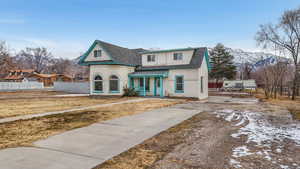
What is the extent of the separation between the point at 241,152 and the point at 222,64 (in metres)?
45.7

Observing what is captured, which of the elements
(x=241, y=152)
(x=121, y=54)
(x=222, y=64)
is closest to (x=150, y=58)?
(x=121, y=54)

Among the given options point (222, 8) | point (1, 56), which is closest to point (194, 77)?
point (222, 8)

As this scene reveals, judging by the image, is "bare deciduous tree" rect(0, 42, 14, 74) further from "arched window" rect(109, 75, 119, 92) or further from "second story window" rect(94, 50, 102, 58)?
"arched window" rect(109, 75, 119, 92)

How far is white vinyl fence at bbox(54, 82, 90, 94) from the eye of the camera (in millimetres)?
29297

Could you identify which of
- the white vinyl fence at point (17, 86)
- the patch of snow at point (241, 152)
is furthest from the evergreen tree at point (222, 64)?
the white vinyl fence at point (17, 86)

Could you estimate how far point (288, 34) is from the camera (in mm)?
22094

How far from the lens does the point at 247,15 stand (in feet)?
66.5

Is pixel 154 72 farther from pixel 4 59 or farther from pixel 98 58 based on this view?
pixel 4 59

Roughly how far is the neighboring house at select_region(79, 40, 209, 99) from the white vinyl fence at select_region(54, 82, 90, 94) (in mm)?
9982

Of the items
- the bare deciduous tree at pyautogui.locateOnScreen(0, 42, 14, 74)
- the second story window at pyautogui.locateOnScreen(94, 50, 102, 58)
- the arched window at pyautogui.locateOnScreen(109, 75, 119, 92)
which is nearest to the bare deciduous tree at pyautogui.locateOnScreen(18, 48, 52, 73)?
the bare deciduous tree at pyautogui.locateOnScreen(0, 42, 14, 74)

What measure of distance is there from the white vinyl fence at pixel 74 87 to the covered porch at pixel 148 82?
12.2m

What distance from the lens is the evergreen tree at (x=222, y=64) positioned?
45.0 metres

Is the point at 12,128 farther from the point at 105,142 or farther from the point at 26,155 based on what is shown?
the point at 105,142

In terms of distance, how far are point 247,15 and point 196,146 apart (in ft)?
71.3
